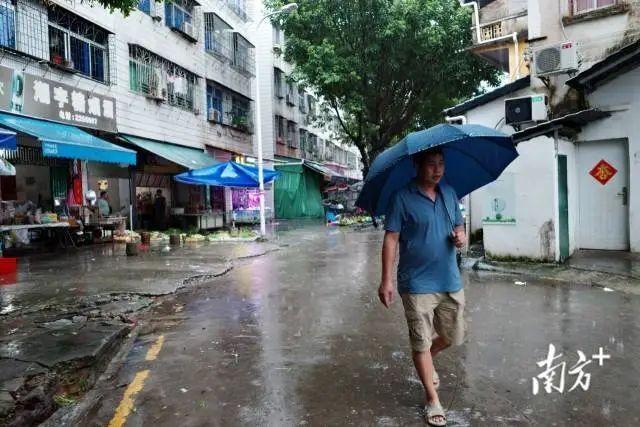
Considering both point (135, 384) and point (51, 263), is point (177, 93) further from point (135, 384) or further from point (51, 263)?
point (135, 384)

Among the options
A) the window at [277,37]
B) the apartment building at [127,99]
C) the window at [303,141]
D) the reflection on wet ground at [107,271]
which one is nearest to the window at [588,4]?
the apartment building at [127,99]

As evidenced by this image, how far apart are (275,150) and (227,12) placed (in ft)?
28.0

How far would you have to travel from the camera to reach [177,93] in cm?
2056

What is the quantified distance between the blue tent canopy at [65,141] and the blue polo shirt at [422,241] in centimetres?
1027

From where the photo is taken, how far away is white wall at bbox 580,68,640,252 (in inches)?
391

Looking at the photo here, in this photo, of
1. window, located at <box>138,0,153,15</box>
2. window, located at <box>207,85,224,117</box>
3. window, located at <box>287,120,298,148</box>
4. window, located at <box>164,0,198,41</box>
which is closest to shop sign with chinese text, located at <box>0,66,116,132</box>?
window, located at <box>138,0,153,15</box>

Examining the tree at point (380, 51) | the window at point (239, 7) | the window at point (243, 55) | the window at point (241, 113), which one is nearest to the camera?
the tree at point (380, 51)

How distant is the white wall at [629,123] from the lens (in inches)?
391

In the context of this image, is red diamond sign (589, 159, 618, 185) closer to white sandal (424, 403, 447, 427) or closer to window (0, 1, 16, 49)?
white sandal (424, 403, 447, 427)

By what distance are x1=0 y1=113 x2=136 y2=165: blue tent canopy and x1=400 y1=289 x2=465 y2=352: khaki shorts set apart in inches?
412

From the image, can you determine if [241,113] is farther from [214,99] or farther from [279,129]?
[279,129]

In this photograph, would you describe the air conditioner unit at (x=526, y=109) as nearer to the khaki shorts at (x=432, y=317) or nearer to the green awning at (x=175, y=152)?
the khaki shorts at (x=432, y=317)

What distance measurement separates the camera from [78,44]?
15.1 metres

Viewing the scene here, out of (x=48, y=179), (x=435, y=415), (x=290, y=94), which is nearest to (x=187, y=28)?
(x=48, y=179)
